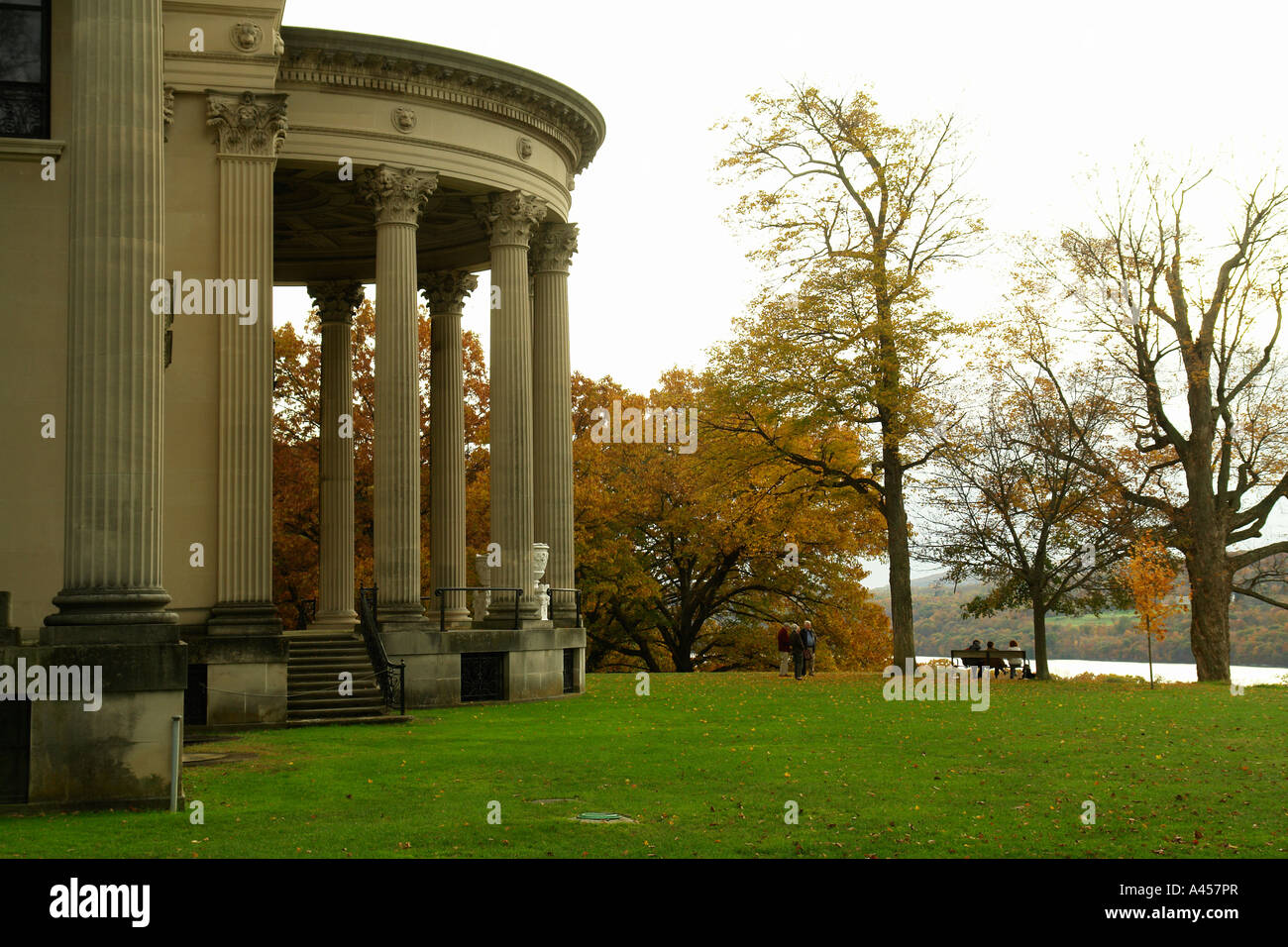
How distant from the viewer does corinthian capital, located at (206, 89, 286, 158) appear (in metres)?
29.3

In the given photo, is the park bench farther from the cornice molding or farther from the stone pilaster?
the stone pilaster

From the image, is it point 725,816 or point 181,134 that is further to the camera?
point 181,134

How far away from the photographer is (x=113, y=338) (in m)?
16.7

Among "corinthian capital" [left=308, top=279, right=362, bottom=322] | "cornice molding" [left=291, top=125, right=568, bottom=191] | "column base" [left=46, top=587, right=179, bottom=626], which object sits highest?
"cornice molding" [left=291, top=125, right=568, bottom=191]

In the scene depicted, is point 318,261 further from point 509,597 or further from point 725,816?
point 725,816

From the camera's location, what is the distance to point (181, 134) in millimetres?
29281

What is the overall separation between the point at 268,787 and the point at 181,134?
17351mm

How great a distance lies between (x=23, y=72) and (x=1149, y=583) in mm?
33415

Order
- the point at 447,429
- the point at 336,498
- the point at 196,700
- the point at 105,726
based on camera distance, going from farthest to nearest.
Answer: the point at 336,498, the point at 447,429, the point at 196,700, the point at 105,726

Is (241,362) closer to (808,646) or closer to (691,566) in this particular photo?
(808,646)

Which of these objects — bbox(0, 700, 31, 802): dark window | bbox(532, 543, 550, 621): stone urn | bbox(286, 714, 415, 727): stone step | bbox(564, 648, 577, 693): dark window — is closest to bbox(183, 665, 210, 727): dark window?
bbox(286, 714, 415, 727): stone step

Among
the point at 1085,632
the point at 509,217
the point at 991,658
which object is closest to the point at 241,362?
the point at 509,217

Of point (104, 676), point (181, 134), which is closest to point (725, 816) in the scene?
point (104, 676)

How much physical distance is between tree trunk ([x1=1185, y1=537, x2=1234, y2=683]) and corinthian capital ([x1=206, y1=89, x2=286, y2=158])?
31610 mm
